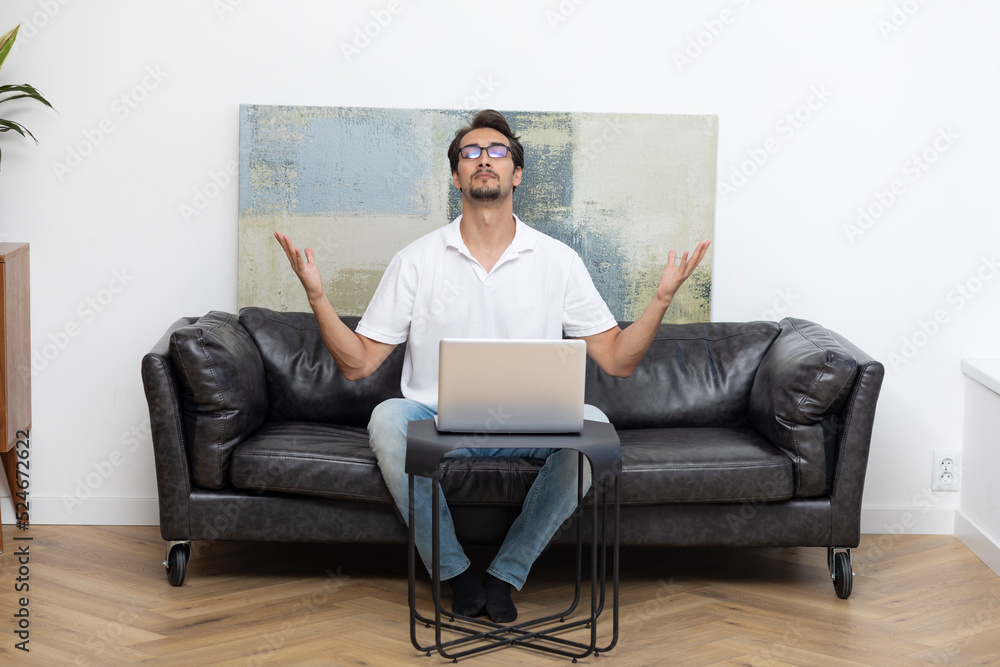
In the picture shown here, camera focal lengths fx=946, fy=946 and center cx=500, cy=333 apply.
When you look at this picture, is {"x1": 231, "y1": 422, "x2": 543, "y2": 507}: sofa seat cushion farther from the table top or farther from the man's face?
Answer: the man's face

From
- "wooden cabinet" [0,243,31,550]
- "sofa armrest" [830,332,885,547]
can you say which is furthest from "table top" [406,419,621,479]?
"wooden cabinet" [0,243,31,550]

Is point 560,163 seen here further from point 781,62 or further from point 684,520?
point 684,520

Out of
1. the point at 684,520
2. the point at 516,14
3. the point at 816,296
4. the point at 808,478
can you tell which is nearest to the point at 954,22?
the point at 816,296

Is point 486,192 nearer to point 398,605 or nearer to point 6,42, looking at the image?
point 398,605

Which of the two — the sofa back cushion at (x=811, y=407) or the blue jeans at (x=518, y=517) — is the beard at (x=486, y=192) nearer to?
the blue jeans at (x=518, y=517)

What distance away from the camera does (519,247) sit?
2775 mm

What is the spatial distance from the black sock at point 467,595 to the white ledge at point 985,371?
5.99 feet

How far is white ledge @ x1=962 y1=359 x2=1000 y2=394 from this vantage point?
3.10m

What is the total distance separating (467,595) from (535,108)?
1706mm

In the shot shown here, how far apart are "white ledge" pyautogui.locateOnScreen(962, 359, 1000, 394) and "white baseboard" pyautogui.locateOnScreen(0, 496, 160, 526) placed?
9.42ft

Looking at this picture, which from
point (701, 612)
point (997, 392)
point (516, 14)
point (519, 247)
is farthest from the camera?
point (516, 14)

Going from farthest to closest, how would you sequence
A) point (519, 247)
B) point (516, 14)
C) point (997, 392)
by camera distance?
point (516, 14) < point (997, 392) < point (519, 247)

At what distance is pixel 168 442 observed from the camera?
2637 millimetres

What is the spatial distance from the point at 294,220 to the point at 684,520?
1664 mm
